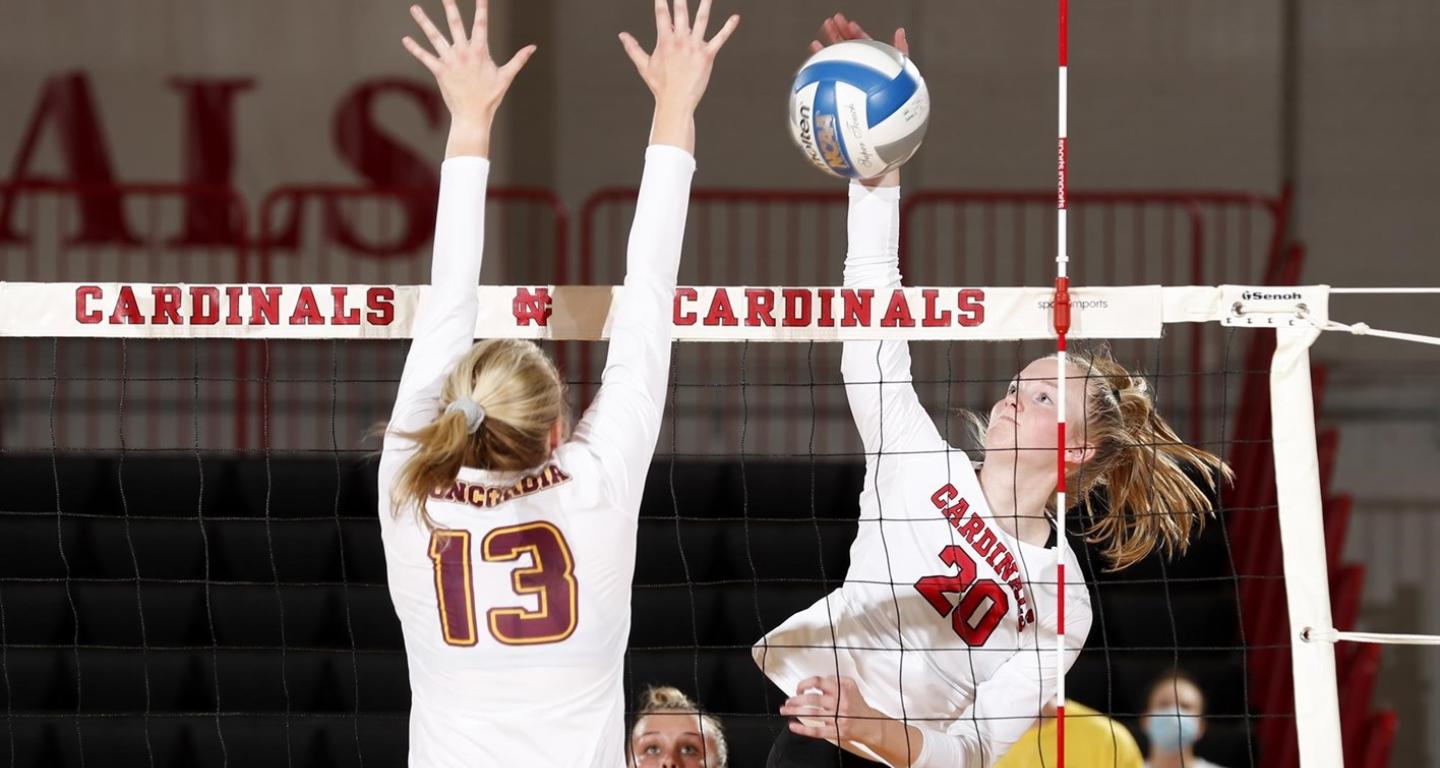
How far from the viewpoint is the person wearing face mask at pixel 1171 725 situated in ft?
18.7

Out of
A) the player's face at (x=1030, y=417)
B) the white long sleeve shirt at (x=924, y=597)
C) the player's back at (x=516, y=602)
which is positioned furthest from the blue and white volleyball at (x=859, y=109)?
the player's back at (x=516, y=602)

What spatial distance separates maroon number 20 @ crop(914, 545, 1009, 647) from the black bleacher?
6.99ft

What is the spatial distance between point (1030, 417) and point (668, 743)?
1429 millimetres

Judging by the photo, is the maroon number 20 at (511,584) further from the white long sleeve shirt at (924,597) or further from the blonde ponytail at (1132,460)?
the blonde ponytail at (1132,460)

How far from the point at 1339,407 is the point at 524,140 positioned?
4.07 metres

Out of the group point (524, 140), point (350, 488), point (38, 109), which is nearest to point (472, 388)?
point (350, 488)

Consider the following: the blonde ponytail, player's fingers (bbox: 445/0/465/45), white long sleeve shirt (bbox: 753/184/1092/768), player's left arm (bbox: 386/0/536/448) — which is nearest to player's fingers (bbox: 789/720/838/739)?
white long sleeve shirt (bbox: 753/184/1092/768)

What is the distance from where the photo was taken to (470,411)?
2.54m

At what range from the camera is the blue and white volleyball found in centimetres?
324

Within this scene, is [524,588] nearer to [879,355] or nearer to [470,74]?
[470,74]

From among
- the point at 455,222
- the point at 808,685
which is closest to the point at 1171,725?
the point at 808,685

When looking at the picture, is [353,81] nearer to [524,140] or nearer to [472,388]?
[524,140]

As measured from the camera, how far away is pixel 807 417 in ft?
25.7

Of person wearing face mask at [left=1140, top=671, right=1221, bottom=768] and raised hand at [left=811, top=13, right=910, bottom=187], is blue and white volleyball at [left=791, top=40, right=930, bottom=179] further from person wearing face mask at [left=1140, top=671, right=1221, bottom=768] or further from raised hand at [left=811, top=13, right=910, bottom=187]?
person wearing face mask at [left=1140, top=671, right=1221, bottom=768]
